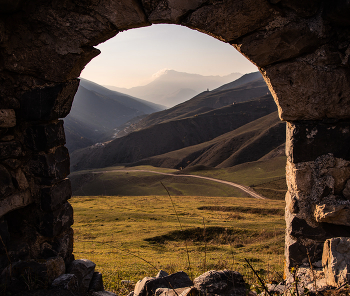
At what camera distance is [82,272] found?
4449mm

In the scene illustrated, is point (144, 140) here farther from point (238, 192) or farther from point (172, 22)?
point (172, 22)

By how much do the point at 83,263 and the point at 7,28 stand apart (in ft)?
13.0

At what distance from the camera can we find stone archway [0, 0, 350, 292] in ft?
11.8

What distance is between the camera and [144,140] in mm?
92438

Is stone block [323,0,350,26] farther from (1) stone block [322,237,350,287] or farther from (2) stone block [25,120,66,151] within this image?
(2) stone block [25,120,66,151]

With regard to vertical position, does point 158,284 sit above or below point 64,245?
below

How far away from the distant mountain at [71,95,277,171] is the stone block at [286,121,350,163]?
82.9 metres

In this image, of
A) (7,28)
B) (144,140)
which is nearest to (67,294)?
(7,28)

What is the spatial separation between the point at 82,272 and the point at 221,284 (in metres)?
2.34

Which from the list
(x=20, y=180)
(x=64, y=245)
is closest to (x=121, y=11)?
(x=20, y=180)

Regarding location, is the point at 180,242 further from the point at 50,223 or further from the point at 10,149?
the point at 10,149

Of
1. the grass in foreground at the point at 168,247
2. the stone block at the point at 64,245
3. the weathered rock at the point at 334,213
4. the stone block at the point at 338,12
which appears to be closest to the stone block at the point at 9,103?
the stone block at the point at 64,245

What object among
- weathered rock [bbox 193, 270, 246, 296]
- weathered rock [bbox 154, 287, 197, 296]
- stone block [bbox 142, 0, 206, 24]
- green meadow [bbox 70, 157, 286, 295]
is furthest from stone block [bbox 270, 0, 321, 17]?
weathered rock [bbox 154, 287, 197, 296]

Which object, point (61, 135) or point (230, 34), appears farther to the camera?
point (61, 135)
